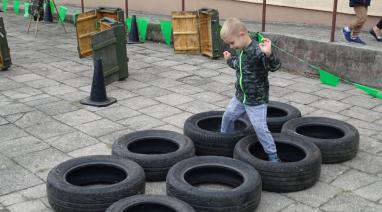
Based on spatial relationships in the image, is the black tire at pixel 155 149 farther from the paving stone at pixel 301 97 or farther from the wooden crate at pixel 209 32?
the wooden crate at pixel 209 32

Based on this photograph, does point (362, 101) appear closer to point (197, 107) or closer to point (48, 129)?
point (197, 107)

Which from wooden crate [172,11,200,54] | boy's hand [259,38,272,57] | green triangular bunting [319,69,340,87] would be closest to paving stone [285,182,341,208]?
boy's hand [259,38,272,57]

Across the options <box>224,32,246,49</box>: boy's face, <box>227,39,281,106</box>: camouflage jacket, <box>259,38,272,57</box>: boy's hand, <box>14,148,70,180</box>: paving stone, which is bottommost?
<box>14,148,70,180</box>: paving stone

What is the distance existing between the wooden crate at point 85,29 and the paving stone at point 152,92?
267 cm


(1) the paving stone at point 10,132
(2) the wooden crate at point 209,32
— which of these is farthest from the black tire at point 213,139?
(2) the wooden crate at point 209,32

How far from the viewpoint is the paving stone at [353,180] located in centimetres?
486

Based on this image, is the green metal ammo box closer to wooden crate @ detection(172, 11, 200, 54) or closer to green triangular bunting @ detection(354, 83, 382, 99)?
wooden crate @ detection(172, 11, 200, 54)

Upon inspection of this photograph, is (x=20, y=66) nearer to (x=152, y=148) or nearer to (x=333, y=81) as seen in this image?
(x=152, y=148)

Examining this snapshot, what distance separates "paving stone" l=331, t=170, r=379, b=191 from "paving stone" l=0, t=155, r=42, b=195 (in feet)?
9.95

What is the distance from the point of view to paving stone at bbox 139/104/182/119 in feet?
22.7

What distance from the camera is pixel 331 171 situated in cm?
519

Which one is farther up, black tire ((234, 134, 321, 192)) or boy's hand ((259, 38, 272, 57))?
boy's hand ((259, 38, 272, 57))

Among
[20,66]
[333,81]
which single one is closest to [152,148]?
[333,81]

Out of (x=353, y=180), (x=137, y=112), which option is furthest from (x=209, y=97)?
(x=353, y=180)
